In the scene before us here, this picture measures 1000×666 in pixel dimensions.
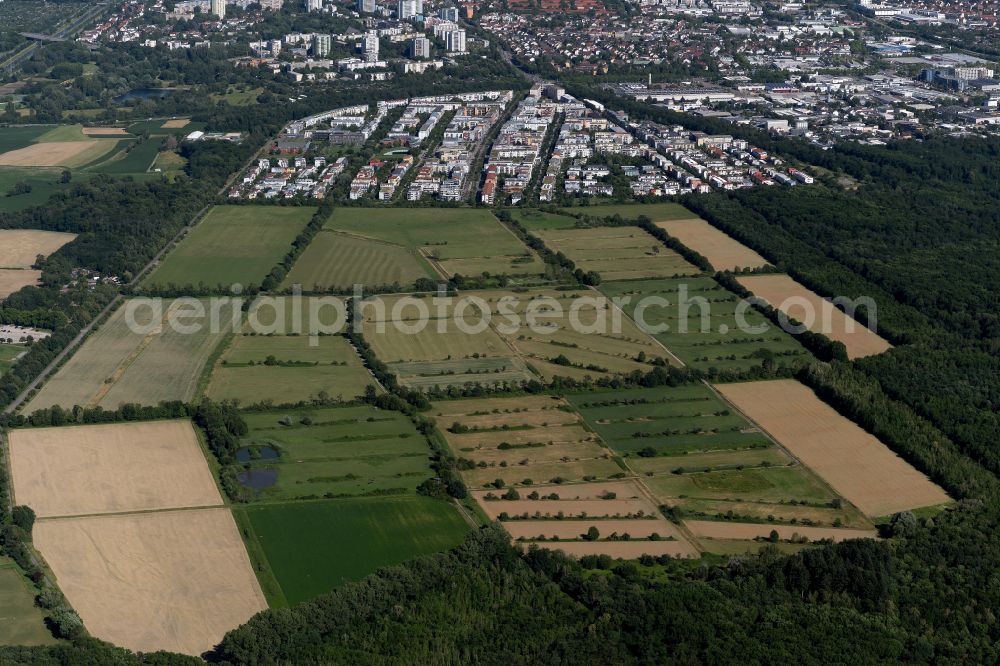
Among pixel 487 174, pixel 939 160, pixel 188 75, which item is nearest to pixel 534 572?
pixel 487 174

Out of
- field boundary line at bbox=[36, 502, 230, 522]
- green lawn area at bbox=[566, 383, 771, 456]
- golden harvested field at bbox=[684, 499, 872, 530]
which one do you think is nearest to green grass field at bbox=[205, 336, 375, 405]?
field boundary line at bbox=[36, 502, 230, 522]

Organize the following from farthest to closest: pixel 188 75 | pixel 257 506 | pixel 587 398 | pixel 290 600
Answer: pixel 188 75
pixel 587 398
pixel 257 506
pixel 290 600

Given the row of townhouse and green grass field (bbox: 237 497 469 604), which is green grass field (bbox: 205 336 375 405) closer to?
green grass field (bbox: 237 497 469 604)

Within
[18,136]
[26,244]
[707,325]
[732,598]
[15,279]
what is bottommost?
[18,136]

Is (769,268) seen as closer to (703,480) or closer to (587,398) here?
(587,398)

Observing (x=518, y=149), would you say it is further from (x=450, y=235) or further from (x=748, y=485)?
(x=748, y=485)

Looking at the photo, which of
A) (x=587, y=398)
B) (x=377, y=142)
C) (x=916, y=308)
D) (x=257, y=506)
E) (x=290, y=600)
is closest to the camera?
(x=290, y=600)

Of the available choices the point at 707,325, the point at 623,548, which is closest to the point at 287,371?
the point at 707,325
